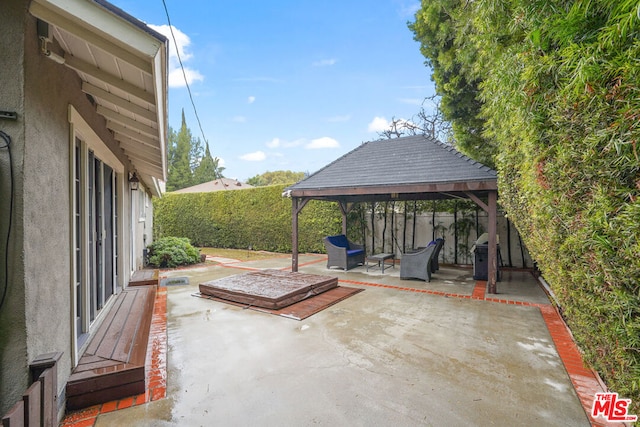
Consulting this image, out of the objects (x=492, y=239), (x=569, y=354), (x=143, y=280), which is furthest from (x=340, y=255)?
(x=569, y=354)

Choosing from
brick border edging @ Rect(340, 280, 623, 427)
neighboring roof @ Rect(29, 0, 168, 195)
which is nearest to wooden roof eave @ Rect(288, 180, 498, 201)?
brick border edging @ Rect(340, 280, 623, 427)

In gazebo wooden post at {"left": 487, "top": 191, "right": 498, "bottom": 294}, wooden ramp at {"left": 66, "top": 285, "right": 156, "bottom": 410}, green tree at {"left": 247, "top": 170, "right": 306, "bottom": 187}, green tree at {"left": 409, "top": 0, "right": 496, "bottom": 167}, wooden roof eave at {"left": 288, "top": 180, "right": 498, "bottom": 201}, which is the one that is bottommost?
wooden ramp at {"left": 66, "top": 285, "right": 156, "bottom": 410}

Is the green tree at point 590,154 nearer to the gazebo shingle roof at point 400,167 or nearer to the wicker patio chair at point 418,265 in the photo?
the gazebo shingle roof at point 400,167

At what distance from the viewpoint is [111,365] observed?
2.75 meters

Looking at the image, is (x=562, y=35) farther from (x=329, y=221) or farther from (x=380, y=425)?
(x=329, y=221)

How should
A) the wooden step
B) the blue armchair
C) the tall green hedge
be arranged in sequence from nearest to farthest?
1. the wooden step
2. the blue armchair
3. the tall green hedge

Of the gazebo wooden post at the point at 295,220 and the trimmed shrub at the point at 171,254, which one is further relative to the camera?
the trimmed shrub at the point at 171,254

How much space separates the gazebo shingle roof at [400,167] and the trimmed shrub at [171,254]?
183 inches

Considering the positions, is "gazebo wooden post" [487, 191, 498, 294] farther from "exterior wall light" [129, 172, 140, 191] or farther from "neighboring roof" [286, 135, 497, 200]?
"exterior wall light" [129, 172, 140, 191]

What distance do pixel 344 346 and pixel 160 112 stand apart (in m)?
3.38

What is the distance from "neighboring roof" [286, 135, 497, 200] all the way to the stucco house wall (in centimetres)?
615

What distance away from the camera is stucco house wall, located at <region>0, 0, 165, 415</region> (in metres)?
1.78

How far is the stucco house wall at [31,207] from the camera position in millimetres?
1782

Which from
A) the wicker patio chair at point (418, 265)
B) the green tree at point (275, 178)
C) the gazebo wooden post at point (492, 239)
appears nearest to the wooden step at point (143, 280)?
the wicker patio chair at point (418, 265)
